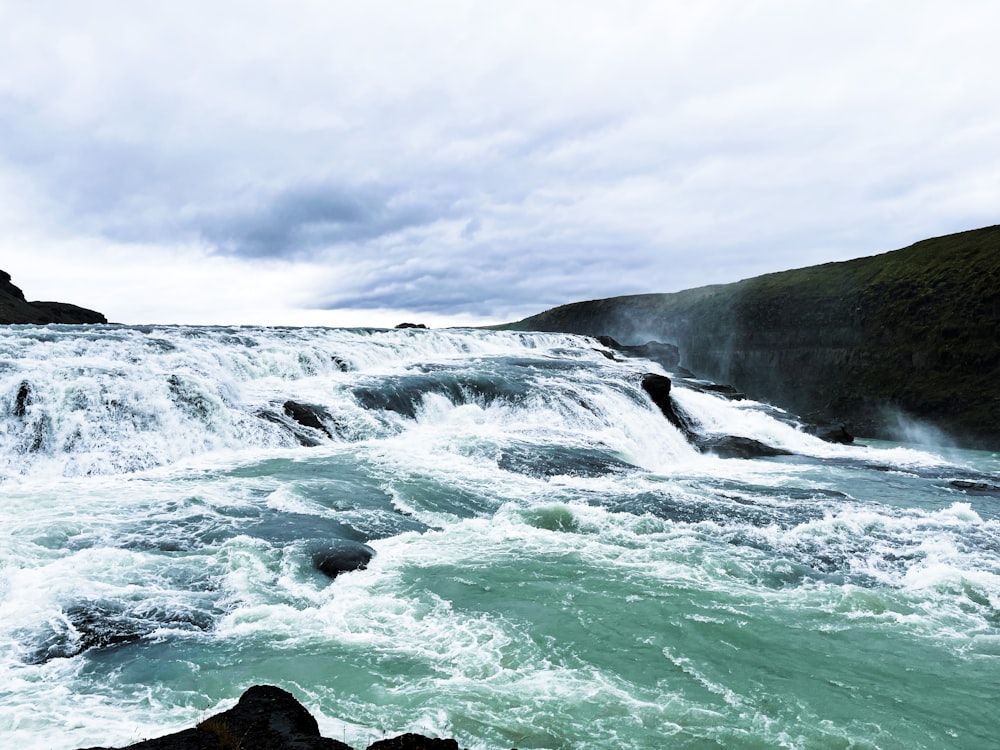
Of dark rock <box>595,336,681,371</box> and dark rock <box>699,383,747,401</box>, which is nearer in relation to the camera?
dark rock <box>699,383,747,401</box>

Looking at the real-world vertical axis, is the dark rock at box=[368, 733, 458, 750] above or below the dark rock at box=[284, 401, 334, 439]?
below

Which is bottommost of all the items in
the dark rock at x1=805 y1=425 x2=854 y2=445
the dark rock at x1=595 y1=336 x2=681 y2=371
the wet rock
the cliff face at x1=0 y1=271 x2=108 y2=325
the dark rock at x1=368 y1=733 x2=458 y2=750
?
the wet rock

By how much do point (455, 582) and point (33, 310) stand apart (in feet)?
200

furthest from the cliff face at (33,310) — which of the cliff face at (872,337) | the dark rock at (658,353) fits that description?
the cliff face at (872,337)

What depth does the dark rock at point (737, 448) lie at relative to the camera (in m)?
21.8

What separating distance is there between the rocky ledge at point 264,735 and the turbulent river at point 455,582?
1.10m

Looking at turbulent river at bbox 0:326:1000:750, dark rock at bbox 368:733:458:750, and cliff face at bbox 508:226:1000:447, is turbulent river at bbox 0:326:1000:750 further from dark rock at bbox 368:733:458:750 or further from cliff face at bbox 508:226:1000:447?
cliff face at bbox 508:226:1000:447

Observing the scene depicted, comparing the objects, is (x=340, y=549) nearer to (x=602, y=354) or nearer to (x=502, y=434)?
(x=502, y=434)

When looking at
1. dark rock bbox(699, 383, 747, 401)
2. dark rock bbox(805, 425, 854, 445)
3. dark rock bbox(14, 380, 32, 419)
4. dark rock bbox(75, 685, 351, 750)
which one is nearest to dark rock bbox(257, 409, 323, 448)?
dark rock bbox(14, 380, 32, 419)

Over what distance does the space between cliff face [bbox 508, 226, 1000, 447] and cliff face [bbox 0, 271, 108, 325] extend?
196 ft

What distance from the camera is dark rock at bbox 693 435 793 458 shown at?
21.8 m

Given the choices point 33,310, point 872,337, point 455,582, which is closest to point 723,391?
point 872,337

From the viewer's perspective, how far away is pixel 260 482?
12812 millimetres

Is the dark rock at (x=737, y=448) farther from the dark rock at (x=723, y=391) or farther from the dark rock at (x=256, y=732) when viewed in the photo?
the dark rock at (x=256, y=732)
